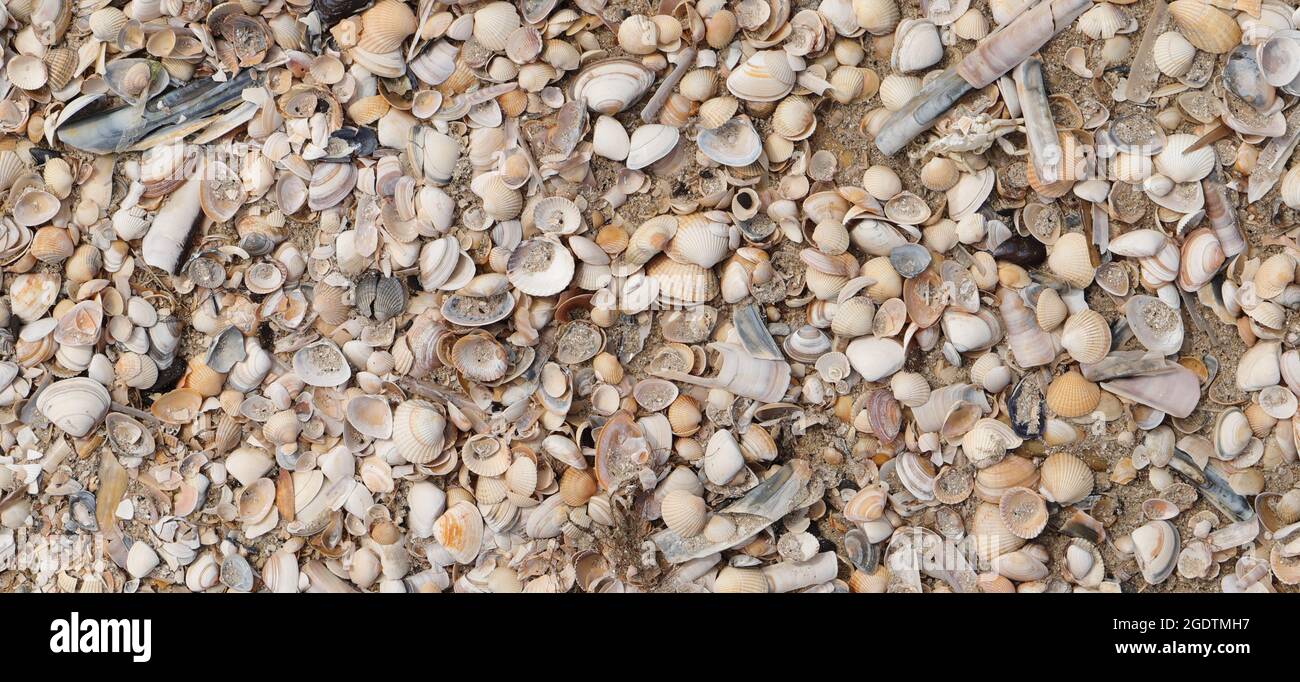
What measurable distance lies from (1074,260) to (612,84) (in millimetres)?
859

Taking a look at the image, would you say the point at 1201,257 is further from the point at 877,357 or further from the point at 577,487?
the point at 577,487

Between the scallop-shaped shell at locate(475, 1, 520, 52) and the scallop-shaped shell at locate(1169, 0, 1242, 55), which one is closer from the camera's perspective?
the scallop-shaped shell at locate(1169, 0, 1242, 55)

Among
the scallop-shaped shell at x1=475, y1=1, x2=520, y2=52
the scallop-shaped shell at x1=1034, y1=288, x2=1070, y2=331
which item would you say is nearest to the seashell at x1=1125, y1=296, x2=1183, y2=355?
the scallop-shaped shell at x1=1034, y1=288, x2=1070, y2=331

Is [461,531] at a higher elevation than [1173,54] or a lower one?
lower

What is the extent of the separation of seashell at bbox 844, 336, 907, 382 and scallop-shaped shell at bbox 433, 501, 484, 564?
733 millimetres

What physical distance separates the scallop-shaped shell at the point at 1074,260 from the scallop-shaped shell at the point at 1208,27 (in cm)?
37

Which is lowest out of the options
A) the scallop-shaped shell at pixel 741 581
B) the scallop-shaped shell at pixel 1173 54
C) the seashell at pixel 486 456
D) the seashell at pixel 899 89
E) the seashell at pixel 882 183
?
the scallop-shaped shell at pixel 741 581

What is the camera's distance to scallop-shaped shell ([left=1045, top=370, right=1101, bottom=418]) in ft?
5.51

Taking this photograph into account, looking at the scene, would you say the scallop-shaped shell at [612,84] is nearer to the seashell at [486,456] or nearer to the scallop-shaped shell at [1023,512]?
the seashell at [486,456]

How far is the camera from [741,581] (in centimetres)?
172

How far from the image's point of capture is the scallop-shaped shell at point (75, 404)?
70.7 inches

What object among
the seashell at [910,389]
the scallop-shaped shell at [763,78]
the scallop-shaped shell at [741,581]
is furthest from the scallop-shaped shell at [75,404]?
the seashell at [910,389]

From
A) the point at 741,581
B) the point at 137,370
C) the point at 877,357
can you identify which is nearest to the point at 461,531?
the point at 741,581

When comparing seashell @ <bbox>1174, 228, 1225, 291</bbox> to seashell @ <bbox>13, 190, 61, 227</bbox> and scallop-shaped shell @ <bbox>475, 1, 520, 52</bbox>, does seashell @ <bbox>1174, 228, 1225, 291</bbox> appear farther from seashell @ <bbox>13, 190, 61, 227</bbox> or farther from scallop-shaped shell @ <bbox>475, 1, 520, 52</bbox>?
seashell @ <bbox>13, 190, 61, 227</bbox>
